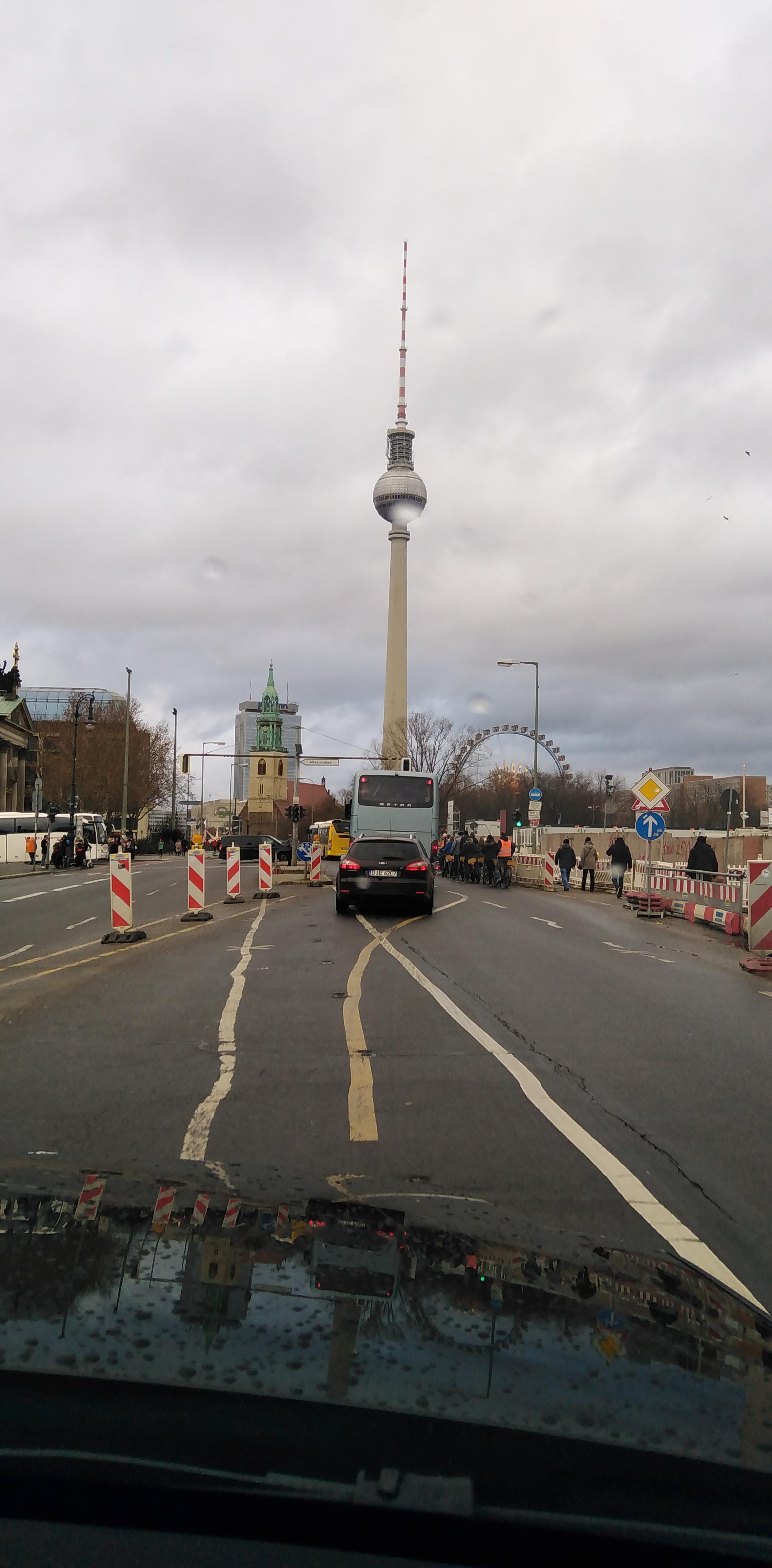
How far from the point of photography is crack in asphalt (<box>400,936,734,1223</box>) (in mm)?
4914

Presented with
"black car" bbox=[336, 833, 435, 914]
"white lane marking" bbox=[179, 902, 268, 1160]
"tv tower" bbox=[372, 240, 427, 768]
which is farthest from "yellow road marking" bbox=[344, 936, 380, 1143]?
"tv tower" bbox=[372, 240, 427, 768]

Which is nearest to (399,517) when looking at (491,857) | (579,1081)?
(491,857)

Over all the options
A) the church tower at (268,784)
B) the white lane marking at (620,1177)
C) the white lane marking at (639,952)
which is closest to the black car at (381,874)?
the white lane marking at (639,952)

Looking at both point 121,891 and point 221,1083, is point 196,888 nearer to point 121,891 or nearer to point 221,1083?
point 121,891

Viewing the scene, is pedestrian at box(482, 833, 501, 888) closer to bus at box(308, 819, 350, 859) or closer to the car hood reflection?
bus at box(308, 819, 350, 859)

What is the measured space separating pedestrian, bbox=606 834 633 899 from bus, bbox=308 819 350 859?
40.9 feet

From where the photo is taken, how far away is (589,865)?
35.7m

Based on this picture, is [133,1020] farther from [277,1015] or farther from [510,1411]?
[510,1411]

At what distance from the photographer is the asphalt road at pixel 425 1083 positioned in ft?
14.8

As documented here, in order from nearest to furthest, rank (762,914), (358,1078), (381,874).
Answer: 1. (358,1078)
2. (762,914)
3. (381,874)

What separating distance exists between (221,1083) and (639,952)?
10.0 metres

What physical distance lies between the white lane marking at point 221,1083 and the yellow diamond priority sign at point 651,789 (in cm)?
1252

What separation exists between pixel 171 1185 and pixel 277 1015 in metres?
5.45

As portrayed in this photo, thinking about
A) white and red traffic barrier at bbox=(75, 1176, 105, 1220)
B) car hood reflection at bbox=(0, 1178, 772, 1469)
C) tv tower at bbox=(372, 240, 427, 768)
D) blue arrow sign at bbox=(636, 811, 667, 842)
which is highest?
tv tower at bbox=(372, 240, 427, 768)
